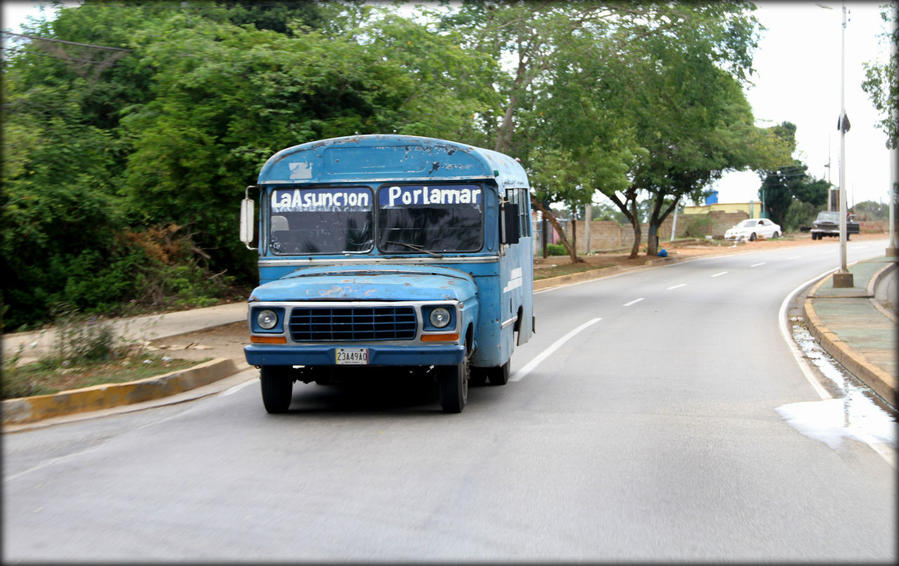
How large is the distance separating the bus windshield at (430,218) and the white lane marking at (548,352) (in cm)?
289

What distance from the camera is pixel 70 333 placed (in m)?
11.9

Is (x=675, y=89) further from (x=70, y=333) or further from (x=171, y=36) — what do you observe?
(x=70, y=333)

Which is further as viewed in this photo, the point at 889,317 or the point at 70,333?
the point at 889,317

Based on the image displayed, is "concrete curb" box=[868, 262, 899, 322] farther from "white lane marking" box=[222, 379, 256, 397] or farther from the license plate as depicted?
the license plate

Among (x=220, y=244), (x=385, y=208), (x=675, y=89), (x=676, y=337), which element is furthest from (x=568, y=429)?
(x=675, y=89)

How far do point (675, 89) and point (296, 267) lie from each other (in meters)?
20.2

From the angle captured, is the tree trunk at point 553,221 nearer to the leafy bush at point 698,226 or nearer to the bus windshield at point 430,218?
the bus windshield at point 430,218

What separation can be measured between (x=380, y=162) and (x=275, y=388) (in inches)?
103

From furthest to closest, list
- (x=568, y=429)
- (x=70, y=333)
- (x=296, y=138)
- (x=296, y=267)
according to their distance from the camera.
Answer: (x=296, y=138) → (x=70, y=333) → (x=296, y=267) → (x=568, y=429)

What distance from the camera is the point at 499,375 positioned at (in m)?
11.7

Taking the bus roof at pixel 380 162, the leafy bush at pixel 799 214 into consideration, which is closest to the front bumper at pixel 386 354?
the bus roof at pixel 380 162

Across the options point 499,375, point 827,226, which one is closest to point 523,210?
point 499,375

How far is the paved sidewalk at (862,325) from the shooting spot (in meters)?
12.6

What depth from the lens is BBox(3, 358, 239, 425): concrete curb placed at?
371 inches
